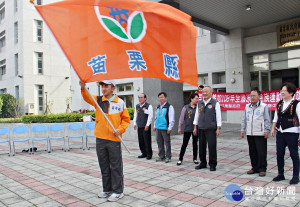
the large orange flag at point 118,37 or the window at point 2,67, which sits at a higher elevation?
the window at point 2,67

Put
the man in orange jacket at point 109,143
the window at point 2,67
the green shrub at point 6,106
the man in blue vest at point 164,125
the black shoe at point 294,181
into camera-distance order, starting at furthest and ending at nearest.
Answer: the window at point 2,67
the green shrub at point 6,106
the man in blue vest at point 164,125
the black shoe at point 294,181
the man in orange jacket at point 109,143

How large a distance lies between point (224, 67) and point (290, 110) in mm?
10925

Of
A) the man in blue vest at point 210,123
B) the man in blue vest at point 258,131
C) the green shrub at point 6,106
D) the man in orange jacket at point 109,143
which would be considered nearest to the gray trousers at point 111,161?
the man in orange jacket at point 109,143

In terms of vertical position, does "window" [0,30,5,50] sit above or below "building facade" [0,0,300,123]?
above

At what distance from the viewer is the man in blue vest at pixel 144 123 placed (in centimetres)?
744

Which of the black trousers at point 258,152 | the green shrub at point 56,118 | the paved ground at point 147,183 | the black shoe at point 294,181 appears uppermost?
the green shrub at point 56,118

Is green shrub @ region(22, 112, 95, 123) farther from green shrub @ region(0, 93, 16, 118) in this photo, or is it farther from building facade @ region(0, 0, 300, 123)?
green shrub @ region(0, 93, 16, 118)

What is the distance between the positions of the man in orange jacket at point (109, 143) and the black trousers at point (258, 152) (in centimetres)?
296

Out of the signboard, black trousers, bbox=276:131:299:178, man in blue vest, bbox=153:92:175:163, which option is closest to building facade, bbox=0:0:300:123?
the signboard

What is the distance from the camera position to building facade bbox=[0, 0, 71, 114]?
2906 cm

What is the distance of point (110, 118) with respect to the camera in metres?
4.30

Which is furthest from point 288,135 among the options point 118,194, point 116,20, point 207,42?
point 207,42

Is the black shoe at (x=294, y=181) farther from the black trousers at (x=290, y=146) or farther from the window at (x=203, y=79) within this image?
the window at (x=203, y=79)

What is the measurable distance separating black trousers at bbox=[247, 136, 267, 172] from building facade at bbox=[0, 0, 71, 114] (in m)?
25.5
